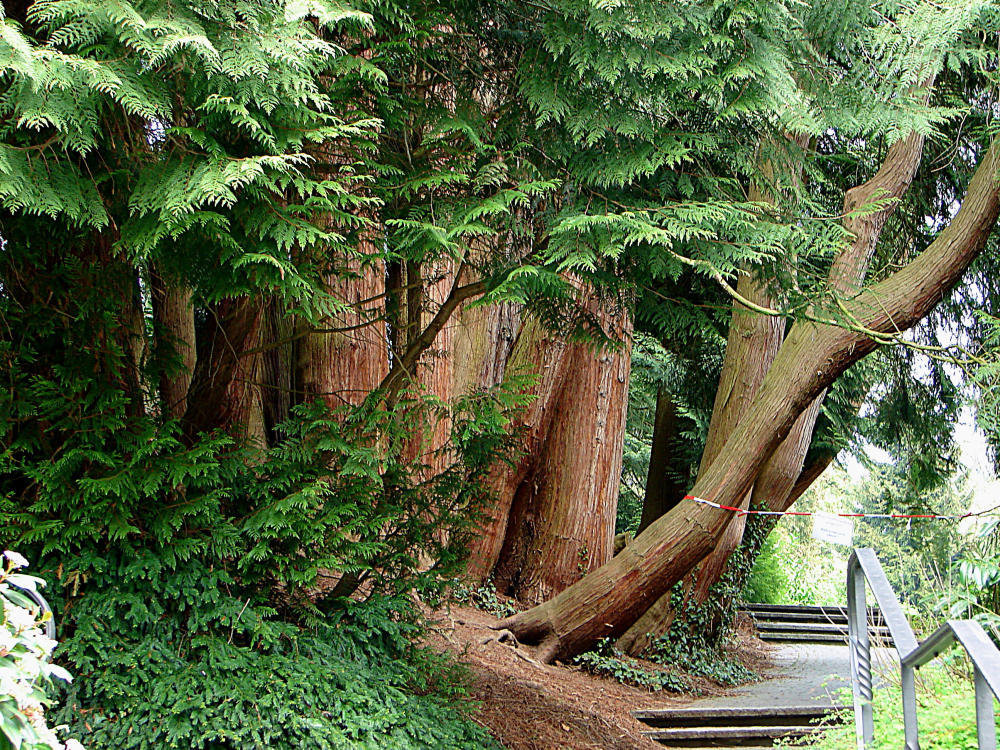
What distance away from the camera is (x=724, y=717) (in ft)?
24.0

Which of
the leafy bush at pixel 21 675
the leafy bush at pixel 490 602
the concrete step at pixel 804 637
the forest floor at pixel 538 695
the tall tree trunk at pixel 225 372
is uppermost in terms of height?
the tall tree trunk at pixel 225 372

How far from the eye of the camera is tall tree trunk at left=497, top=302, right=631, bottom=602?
9109 mm

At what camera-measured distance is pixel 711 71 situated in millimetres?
3541

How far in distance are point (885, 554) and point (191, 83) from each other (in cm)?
577

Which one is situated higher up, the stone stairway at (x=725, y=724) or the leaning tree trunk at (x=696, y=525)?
the leaning tree trunk at (x=696, y=525)

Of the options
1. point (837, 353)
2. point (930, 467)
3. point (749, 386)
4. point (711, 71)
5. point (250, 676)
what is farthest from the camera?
point (930, 467)

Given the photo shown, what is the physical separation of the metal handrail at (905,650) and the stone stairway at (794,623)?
35.2 feet

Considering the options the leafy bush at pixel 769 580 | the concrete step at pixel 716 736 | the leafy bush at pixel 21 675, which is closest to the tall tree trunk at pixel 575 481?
the concrete step at pixel 716 736

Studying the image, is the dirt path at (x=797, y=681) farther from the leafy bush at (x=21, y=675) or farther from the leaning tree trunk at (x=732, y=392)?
the leafy bush at (x=21, y=675)

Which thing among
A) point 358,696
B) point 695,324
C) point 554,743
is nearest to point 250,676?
point 358,696

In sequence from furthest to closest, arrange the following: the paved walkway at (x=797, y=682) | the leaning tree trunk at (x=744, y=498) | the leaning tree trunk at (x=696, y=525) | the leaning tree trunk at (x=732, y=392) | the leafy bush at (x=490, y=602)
Result: the leaning tree trunk at (x=732, y=392), the leafy bush at (x=490, y=602), the paved walkway at (x=797, y=682), the leaning tree trunk at (x=744, y=498), the leaning tree trunk at (x=696, y=525)

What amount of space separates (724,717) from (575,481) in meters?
2.85

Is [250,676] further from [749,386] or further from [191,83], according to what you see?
[749,386]

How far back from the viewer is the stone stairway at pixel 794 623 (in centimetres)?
1402
